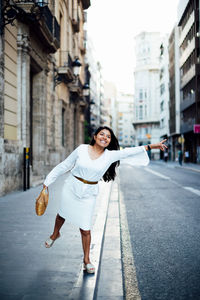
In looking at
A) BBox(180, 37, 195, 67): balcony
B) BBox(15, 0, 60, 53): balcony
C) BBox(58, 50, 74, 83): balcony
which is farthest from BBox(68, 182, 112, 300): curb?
BBox(180, 37, 195, 67): balcony

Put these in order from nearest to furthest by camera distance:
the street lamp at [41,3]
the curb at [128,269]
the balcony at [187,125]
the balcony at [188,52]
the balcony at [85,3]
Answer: the curb at [128,269]
the street lamp at [41,3]
the balcony at [85,3]
the balcony at [188,52]
the balcony at [187,125]

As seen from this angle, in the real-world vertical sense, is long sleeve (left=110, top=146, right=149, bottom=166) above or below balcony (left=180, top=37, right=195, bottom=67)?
below

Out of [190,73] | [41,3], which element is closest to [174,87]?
[190,73]

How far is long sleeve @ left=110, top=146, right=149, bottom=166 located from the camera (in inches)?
162

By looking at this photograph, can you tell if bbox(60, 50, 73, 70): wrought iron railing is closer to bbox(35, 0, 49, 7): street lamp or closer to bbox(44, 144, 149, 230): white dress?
bbox(35, 0, 49, 7): street lamp

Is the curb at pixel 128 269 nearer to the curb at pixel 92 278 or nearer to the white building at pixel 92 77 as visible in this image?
the curb at pixel 92 278

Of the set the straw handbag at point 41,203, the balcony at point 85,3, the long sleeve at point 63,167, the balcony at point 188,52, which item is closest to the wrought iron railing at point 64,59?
the balcony at point 85,3

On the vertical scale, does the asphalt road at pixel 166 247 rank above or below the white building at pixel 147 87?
below

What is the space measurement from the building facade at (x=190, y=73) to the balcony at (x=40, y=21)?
2477 centimetres

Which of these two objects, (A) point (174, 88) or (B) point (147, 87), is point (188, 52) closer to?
(A) point (174, 88)

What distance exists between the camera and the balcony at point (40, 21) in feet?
37.8

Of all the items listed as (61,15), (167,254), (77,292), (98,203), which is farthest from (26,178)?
(61,15)

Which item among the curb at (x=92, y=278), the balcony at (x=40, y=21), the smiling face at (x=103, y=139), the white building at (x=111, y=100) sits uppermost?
the white building at (x=111, y=100)

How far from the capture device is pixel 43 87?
16328 mm
